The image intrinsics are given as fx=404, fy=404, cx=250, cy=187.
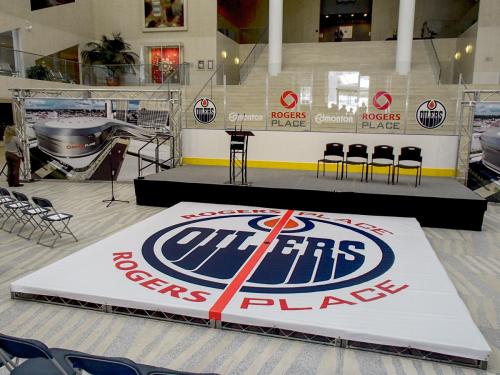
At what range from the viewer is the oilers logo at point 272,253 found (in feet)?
14.7

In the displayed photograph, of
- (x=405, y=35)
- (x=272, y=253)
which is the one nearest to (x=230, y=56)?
(x=405, y=35)

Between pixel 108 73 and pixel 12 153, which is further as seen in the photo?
pixel 108 73

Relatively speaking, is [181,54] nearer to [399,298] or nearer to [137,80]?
[137,80]

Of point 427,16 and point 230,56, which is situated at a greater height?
point 427,16

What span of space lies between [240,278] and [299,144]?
6.97 m

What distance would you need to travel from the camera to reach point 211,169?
10.8 meters

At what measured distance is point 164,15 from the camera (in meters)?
19.2

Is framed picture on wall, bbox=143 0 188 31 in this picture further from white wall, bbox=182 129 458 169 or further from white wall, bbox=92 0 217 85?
white wall, bbox=182 129 458 169

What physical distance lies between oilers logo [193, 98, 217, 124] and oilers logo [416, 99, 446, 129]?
18.6 ft

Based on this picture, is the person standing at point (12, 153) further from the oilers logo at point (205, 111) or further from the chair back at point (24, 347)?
the chair back at point (24, 347)

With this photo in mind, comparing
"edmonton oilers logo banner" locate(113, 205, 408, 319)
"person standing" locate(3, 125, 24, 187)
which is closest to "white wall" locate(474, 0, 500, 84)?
"edmonton oilers logo banner" locate(113, 205, 408, 319)

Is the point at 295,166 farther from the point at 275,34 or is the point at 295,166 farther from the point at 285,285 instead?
the point at 275,34

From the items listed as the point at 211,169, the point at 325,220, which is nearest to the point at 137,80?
the point at 211,169

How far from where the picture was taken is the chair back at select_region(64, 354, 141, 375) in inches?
87.9
